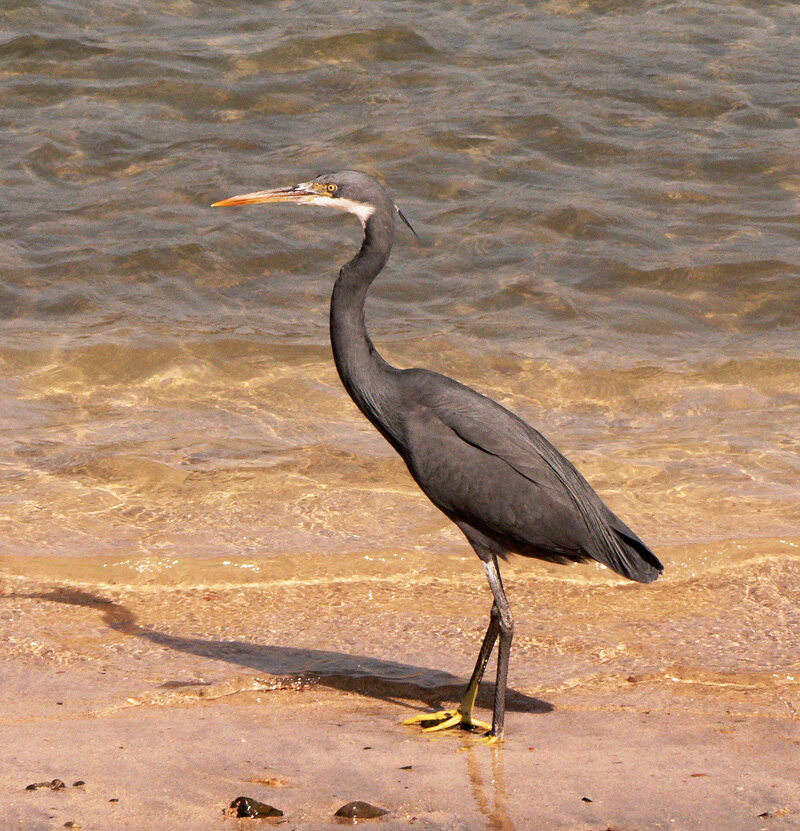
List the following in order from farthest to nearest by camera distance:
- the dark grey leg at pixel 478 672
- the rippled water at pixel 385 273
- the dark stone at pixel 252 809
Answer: the rippled water at pixel 385 273 → the dark grey leg at pixel 478 672 → the dark stone at pixel 252 809

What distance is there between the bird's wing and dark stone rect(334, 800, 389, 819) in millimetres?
1498

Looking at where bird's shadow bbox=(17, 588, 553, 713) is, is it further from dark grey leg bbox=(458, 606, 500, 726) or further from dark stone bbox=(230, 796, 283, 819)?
dark stone bbox=(230, 796, 283, 819)

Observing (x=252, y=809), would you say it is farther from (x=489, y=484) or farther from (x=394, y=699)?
(x=489, y=484)

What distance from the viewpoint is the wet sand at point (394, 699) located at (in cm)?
380

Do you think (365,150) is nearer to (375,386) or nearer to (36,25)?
(36,25)

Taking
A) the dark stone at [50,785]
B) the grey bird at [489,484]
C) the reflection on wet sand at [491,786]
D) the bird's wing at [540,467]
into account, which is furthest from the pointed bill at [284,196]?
the dark stone at [50,785]

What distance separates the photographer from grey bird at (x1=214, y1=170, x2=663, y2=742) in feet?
15.7

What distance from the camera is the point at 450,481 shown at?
4.78m

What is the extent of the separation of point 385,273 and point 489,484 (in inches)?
228

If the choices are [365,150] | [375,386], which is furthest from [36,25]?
[375,386]

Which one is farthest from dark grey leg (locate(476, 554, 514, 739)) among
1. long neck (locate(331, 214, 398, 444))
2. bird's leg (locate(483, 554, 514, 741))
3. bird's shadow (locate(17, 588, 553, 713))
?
long neck (locate(331, 214, 398, 444))

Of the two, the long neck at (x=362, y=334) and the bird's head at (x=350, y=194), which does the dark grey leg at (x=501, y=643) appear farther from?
the bird's head at (x=350, y=194)

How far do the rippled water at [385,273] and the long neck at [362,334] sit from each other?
1311mm

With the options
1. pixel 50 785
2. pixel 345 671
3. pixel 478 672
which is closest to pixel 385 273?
pixel 345 671
